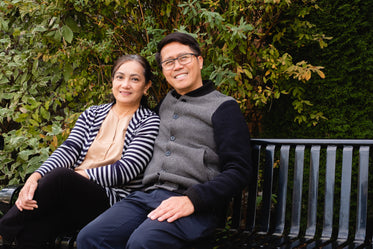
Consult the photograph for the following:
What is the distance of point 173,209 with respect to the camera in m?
1.98

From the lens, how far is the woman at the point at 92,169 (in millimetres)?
2225

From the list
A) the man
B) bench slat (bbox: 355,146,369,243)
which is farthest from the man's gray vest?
bench slat (bbox: 355,146,369,243)

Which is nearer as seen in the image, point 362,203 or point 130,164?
point 362,203

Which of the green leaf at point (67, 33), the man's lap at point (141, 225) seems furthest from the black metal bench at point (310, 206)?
the green leaf at point (67, 33)

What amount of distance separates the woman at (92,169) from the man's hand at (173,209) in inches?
17.1

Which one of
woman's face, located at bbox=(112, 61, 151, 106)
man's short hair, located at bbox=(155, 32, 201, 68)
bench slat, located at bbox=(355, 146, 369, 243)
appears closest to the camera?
bench slat, located at bbox=(355, 146, 369, 243)

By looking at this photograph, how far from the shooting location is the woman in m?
2.22

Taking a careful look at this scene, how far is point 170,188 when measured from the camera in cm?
223

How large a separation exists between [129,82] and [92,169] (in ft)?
2.01

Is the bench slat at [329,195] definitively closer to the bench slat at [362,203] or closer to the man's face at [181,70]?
the bench slat at [362,203]

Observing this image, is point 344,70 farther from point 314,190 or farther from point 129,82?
point 129,82

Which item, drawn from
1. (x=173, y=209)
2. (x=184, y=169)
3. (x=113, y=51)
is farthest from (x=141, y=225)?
(x=113, y=51)

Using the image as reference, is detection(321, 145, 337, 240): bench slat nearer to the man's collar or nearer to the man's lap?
the man's lap

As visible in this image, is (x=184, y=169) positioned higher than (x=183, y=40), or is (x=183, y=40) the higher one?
(x=183, y=40)
